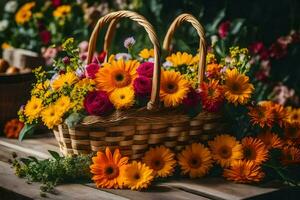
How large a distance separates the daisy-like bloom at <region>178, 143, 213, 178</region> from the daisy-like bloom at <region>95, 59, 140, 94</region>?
0.91ft

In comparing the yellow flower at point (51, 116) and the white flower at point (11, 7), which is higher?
the white flower at point (11, 7)

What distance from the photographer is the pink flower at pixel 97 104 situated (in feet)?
7.43

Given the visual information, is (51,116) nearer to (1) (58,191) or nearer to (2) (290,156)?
(1) (58,191)

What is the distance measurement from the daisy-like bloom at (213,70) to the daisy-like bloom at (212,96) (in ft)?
0.21

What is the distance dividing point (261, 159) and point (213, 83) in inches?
11.3

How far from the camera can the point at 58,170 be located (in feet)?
7.56

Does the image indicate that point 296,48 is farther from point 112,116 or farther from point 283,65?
point 112,116

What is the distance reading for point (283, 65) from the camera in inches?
164

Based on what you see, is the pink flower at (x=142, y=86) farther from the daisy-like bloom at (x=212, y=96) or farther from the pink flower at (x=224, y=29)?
the pink flower at (x=224, y=29)

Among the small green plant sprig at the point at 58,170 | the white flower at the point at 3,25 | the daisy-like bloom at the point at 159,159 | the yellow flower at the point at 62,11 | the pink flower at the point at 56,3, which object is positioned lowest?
the small green plant sprig at the point at 58,170

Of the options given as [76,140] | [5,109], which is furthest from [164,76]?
[5,109]

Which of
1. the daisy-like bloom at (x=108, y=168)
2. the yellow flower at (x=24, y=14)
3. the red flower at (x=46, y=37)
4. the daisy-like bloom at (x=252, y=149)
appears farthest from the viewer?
the yellow flower at (x=24, y=14)

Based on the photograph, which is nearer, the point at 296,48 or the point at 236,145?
the point at 236,145

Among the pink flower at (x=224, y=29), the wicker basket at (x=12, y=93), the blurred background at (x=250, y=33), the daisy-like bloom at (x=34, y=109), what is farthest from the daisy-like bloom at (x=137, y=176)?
the pink flower at (x=224, y=29)
